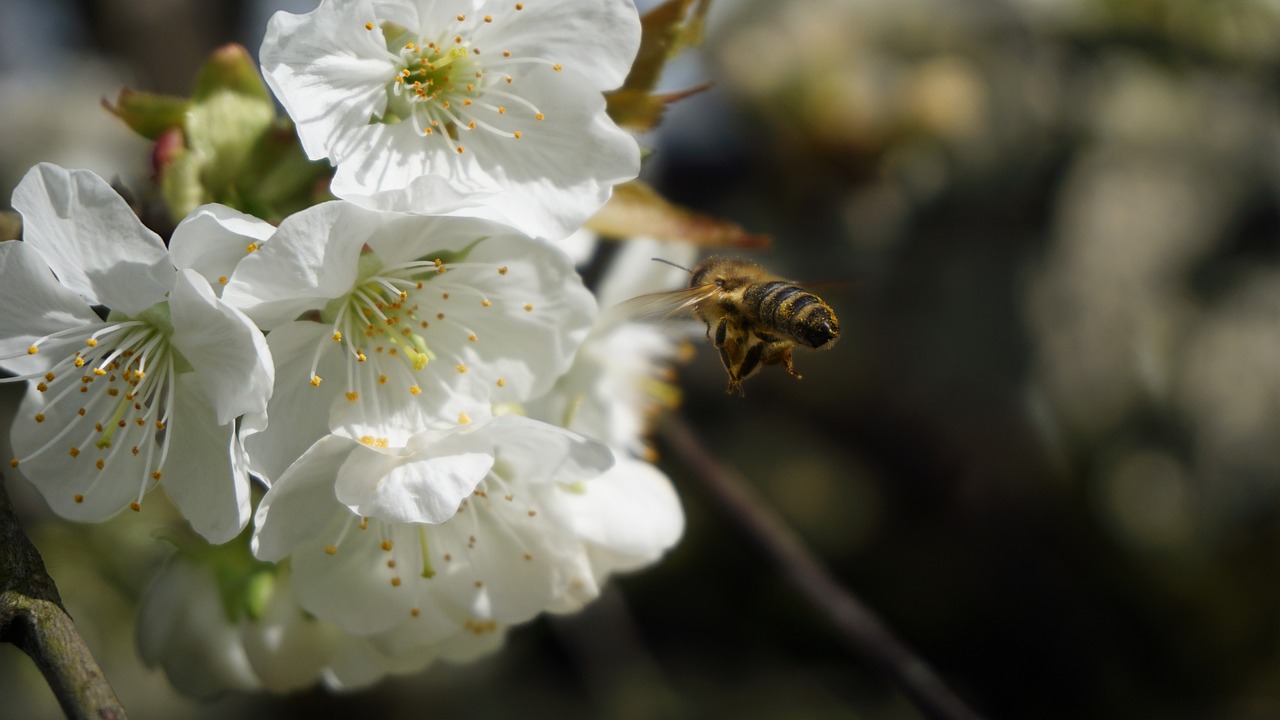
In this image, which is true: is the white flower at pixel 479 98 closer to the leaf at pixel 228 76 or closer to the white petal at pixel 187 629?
the leaf at pixel 228 76

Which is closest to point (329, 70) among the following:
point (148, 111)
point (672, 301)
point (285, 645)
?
point (148, 111)

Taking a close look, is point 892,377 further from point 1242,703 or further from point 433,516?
point 433,516

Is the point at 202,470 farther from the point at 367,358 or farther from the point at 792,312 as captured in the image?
the point at 792,312

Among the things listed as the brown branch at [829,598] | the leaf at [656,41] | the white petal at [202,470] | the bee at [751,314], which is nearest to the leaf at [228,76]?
the white petal at [202,470]

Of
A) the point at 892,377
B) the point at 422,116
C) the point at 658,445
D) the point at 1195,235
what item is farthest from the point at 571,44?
the point at 1195,235

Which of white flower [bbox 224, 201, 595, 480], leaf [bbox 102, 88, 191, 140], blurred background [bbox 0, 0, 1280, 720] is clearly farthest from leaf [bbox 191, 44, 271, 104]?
blurred background [bbox 0, 0, 1280, 720]
